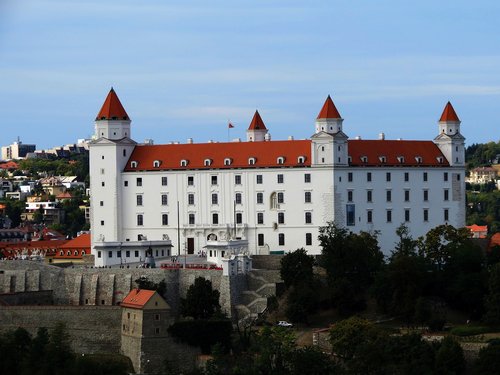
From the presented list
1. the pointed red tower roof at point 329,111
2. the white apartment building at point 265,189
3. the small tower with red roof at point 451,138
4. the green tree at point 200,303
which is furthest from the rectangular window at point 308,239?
the green tree at point 200,303

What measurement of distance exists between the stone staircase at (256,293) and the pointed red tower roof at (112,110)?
15899mm

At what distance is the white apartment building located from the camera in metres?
98.0

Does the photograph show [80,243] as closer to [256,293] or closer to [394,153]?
[394,153]

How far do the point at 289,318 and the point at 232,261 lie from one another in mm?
4916

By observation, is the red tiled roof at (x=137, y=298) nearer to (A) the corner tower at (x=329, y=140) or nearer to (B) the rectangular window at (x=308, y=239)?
(B) the rectangular window at (x=308, y=239)

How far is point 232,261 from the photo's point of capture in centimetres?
9019

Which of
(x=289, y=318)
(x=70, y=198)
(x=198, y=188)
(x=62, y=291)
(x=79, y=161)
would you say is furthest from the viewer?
(x=79, y=161)

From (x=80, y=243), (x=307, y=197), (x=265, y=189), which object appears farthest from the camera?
(x=80, y=243)

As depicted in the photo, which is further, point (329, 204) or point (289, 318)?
point (329, 204)

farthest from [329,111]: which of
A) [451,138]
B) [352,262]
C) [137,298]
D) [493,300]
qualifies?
[137,298]

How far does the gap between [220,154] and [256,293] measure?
13561 millimetres

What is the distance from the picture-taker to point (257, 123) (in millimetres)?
106875

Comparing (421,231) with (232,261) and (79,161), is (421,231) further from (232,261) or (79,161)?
(79,161)

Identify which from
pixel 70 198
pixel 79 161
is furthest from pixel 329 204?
pixel 79 161
